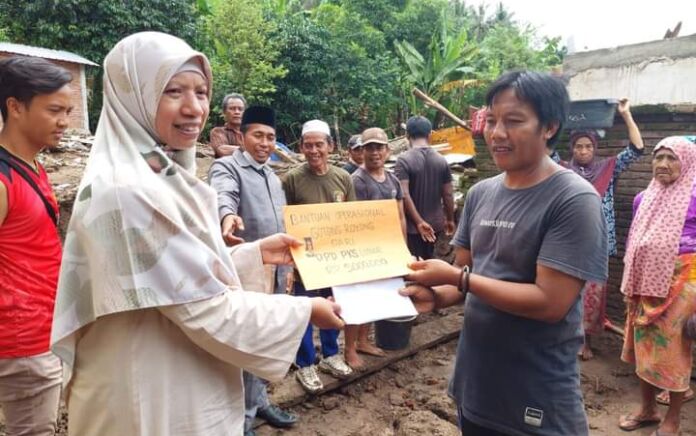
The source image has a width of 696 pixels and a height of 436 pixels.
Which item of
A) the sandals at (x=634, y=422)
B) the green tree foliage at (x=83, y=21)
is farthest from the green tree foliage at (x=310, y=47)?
the sandals at (x=634, y=422)

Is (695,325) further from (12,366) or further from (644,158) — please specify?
(12,366)

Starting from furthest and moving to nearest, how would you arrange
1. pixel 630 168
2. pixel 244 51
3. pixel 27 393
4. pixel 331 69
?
pixel 331 69 < pixel 244 51 < pixel 630 168 < pixel 27 393

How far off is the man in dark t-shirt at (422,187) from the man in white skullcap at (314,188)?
1037mm

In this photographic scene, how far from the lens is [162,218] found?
124 cm

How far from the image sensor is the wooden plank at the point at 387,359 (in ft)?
11.8

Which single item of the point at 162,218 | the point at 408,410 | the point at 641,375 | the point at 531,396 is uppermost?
the point at 162,218

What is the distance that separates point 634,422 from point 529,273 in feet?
8.75

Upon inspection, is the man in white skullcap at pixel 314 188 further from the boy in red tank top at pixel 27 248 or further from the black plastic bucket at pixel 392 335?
the boy in red tank top at pixel 27 248

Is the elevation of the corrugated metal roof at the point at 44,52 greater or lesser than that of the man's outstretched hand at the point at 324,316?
greater

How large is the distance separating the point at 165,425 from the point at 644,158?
500 centimetres

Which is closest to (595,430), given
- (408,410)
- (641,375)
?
(641,375)

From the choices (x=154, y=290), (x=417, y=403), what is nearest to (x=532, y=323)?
(x=154, y=290)

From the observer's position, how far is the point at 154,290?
1.22 m

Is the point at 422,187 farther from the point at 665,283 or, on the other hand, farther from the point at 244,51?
the point at 244,51
